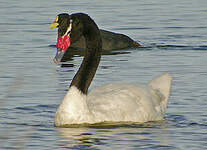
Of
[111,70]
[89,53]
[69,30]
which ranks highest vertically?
[69,30]

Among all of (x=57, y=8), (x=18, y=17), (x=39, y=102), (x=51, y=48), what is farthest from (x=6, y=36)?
(x=39, y=102)

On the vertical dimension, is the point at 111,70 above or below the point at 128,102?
below

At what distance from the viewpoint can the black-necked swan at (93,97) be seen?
10.5 metres

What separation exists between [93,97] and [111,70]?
4.28 m

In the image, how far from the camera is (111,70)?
1534 centimetres

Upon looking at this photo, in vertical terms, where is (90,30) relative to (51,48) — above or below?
above

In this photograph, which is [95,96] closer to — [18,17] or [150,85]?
[150,85]

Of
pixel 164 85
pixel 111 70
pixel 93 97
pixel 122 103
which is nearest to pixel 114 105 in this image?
pixel 122 103

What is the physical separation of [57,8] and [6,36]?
587 centimetres

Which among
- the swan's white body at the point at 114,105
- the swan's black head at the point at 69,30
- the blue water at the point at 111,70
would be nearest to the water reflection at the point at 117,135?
the blue water at the point at 111,70

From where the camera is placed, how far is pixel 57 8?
25516 millimetres

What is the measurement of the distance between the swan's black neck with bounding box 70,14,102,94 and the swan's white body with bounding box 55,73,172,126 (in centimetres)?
27

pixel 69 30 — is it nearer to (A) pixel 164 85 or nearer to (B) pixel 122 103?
(B) pixel 122 103

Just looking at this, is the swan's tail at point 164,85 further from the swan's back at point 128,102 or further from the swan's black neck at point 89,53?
the swan's black neck at point 89,53
